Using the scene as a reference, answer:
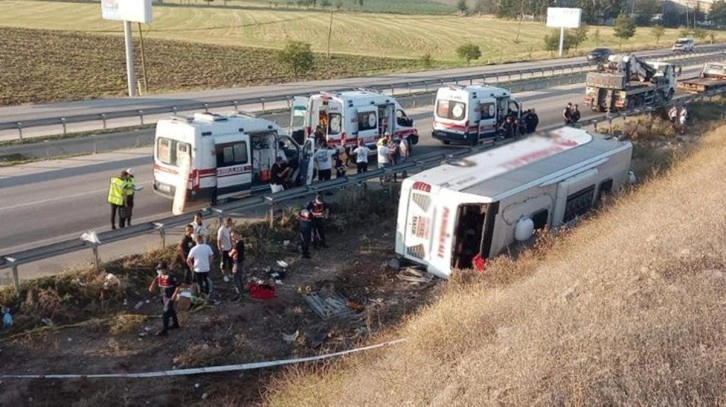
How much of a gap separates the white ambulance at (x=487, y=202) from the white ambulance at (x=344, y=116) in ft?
20.2

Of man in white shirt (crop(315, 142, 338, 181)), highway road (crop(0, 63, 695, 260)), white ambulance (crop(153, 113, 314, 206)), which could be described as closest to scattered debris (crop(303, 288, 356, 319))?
white ambulance (crop(153, 113, 314, 206))

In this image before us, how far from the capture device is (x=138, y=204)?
17969 millimetres

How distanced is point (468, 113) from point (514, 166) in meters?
10.4

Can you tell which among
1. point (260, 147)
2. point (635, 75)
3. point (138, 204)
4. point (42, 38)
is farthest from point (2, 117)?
point (42, 38)

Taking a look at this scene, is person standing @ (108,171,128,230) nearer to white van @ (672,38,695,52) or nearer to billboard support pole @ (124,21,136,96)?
billboard support pole @ (124,21,136,96)

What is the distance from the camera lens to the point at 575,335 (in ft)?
27.2

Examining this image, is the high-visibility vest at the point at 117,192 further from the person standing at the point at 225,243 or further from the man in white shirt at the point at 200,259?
the man in white shirt at the point at 200,259

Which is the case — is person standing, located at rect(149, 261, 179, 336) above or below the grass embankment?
above

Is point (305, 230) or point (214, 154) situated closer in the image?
point (305, 230)

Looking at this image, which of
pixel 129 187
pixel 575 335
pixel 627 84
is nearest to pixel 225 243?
pixel 129 187

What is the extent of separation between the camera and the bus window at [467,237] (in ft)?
45.1

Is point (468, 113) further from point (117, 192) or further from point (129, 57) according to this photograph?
point (129, 57)

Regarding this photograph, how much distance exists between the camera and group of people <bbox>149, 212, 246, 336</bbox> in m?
11.4

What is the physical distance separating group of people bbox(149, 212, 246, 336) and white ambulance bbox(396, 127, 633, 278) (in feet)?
12.1
